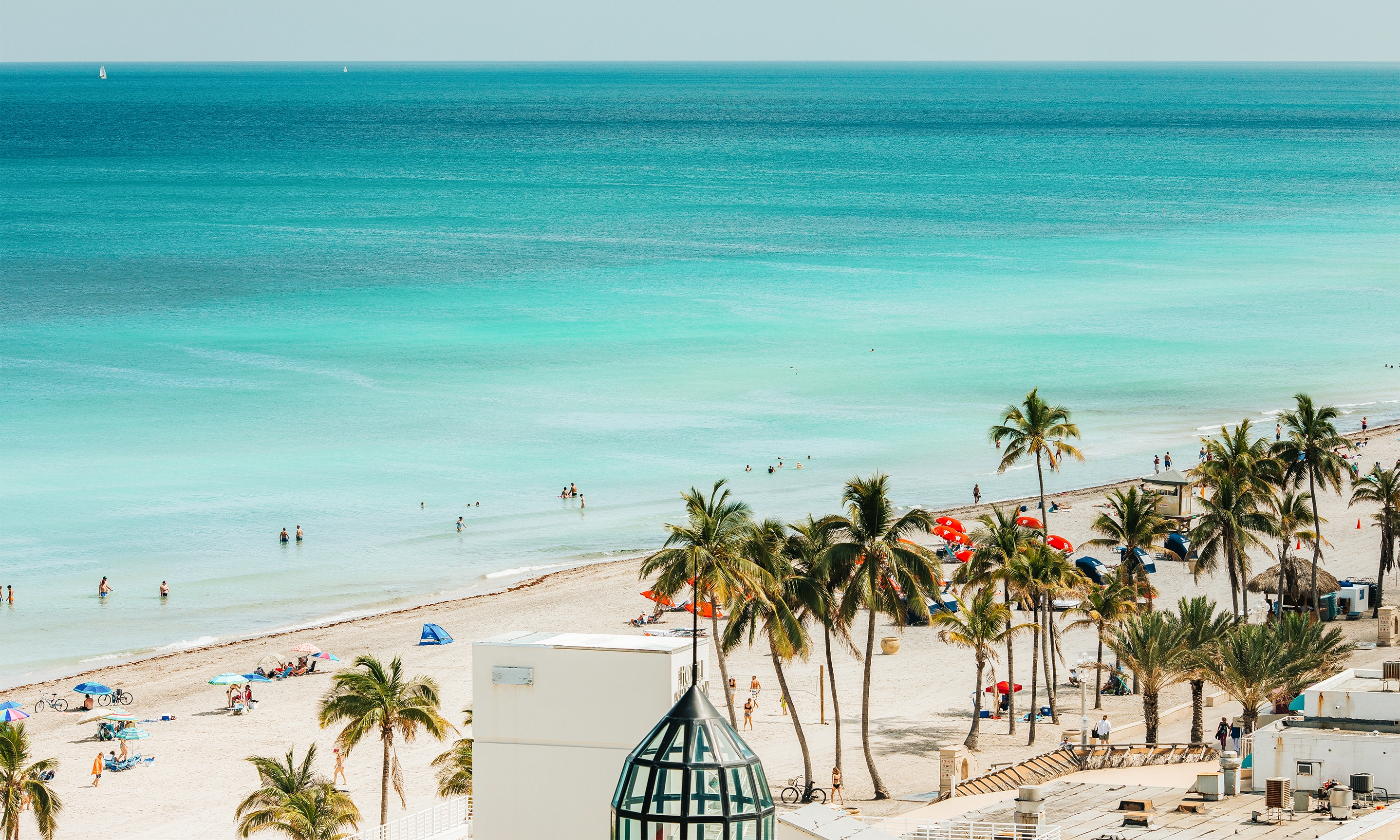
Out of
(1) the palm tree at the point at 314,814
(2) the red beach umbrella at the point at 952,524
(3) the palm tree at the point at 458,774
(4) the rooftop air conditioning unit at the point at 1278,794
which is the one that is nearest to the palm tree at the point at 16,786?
(1) the palm tree at the point at 314,814

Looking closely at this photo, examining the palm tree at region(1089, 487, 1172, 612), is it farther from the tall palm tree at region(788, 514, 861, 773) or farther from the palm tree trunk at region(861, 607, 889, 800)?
the tall palm tree at region(788, 514, 861, 773)

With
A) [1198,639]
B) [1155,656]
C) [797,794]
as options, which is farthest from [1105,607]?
[797,794]

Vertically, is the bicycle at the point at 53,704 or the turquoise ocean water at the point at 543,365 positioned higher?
the turquoise ocean water at the point at 543,365

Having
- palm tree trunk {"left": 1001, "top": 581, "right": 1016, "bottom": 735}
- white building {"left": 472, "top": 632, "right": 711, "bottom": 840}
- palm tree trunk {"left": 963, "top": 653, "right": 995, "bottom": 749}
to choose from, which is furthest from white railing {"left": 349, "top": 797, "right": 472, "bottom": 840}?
palm tree trunk {"left": 1001, "top": 581, "right": 1016, "bottom": 735}

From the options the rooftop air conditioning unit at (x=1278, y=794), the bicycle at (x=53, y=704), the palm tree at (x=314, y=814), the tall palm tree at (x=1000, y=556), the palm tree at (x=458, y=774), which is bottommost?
the bicycle at (x=53, y=704)

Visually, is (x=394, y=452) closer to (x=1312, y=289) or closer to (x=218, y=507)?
(x=218, y=507)

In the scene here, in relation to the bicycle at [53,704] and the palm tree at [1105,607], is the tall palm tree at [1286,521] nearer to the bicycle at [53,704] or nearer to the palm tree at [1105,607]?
the palm tree at [1105,607]

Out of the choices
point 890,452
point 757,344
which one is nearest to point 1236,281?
point 757,344
